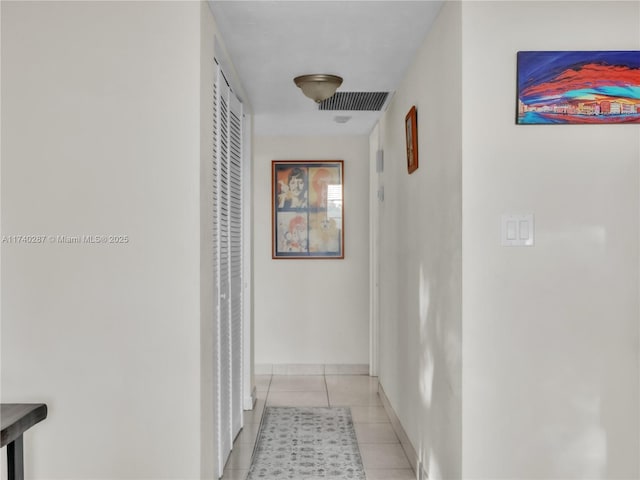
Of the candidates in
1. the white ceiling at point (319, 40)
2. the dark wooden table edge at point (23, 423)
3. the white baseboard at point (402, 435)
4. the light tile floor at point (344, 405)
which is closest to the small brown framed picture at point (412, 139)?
the white ceiling at point (319, 40)

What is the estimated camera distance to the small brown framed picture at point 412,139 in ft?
10.4

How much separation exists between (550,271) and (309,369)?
378cm

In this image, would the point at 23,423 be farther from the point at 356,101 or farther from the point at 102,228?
the point at 356,101

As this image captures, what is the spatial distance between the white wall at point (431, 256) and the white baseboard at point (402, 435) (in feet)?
0.19

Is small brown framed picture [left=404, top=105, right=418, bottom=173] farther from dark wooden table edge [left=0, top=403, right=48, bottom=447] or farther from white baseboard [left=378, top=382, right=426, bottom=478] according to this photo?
dark wooden table edge [left=0, top=403, right=48, bottom=447]

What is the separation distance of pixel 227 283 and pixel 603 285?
6.44ft

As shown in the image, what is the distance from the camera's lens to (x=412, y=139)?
3230 mm

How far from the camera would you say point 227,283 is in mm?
3350

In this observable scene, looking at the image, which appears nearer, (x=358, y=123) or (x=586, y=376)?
(x=586, y=376)

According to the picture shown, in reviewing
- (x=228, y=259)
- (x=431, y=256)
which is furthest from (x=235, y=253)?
(x=431, y=256)

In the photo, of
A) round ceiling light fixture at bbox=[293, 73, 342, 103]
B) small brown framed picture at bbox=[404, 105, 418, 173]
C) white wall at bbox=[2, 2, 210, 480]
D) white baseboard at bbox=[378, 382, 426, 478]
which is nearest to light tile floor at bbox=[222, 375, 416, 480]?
white baseboard at bbox=[378, 382, 426, 478]

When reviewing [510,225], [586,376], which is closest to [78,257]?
[510,225]

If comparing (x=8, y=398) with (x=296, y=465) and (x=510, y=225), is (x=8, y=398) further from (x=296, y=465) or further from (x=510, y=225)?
(x=510, y=225)

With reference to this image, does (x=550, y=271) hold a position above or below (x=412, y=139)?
below
